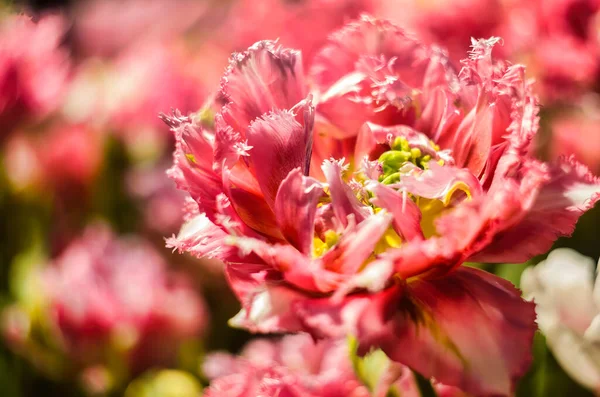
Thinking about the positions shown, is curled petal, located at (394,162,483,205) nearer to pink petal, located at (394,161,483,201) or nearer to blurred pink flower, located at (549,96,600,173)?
pink petal, located at (394,161,483,201)

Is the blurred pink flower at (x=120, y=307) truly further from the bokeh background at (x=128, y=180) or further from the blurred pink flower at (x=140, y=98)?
the blurred pink flower at (x=140, y=98)

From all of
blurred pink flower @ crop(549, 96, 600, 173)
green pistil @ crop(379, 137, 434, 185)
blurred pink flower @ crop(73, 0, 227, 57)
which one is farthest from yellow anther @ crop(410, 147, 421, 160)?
blurred pink flower @ crop(73, 0, 227, 57)

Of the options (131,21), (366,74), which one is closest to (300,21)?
(366,74)

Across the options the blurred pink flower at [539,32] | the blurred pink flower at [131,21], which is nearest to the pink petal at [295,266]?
the blurred pink flower at [539,32]

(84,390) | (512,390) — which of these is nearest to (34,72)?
(84,390)

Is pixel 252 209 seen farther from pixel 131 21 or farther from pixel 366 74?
pixel 131 21

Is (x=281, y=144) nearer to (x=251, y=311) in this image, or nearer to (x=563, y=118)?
(x=251, y=311)
